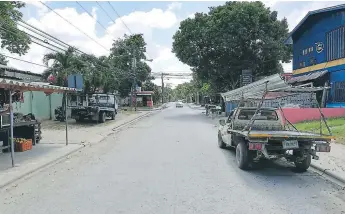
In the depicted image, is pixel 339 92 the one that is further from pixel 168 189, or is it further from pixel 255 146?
pixel 168 189

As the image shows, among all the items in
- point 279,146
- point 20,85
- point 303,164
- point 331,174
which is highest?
point 20,85

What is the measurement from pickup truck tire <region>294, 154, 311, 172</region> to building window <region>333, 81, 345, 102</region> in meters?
16.9

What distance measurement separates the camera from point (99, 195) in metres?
6.67

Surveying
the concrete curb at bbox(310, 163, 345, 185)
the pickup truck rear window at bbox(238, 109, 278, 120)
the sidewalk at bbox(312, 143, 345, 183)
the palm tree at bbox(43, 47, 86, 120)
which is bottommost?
the concrete curb at bbox(310, 163, 345, 185)

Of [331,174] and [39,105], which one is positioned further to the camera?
[39,105]

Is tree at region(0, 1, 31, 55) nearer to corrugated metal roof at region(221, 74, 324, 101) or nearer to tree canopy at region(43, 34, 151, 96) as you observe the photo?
tree canopy at region(43, 34, 151, 96)

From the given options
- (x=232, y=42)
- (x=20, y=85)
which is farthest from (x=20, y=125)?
(x=232, y=42)

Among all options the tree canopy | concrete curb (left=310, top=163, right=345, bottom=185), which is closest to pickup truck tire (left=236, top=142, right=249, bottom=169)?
concrete curb (left=310, top=163, right=345, bottom=185)

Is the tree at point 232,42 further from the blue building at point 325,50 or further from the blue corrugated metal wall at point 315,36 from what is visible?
the blue building at point 325,50

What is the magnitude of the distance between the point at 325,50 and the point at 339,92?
3730 mm

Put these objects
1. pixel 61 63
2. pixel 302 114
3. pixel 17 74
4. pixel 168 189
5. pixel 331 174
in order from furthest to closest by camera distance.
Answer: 1. pixel 61 63
2. pixel 17 74
3. pixel 302 114
4. pixel 331 174
5. pixel 168 189

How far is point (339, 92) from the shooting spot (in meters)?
24.2

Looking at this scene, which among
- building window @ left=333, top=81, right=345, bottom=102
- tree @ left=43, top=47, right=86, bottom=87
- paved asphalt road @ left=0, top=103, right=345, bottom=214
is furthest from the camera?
tree @ left=43, top=47, right=86, bottom=87

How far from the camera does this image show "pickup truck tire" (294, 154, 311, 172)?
8797 mm
